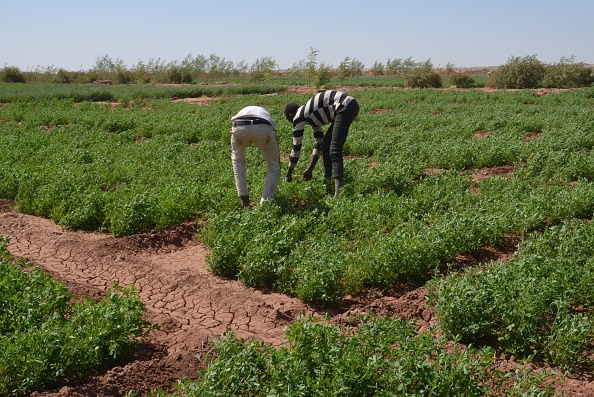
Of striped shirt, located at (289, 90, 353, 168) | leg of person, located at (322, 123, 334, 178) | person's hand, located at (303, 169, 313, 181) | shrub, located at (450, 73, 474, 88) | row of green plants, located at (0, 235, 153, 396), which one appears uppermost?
shrub, located at (450, 73, 474, 88)

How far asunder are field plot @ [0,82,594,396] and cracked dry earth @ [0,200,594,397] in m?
0.02

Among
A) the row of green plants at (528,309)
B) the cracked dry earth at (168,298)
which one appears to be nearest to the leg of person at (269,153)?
the cracked dry earth at (168,298)

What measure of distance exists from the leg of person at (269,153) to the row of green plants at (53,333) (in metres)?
3.48

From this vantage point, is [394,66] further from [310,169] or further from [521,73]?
[310,169]

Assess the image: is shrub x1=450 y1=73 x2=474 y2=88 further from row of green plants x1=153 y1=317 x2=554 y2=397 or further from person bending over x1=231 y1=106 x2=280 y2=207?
row of green plants x1=153 y1=317 x2=554 y2=397

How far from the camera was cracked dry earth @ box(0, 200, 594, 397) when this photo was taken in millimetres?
4383

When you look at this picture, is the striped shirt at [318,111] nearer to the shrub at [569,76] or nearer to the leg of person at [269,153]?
the leg of person at [269,153]

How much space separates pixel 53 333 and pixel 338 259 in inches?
115

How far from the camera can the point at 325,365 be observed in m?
3.87

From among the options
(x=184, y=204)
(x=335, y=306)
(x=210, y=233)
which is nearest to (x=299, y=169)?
(x=184, y=204)

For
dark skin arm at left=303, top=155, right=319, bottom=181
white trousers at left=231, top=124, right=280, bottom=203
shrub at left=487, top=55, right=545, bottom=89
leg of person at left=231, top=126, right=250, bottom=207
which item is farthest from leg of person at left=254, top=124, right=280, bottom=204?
shrub at left=487, top=55, right=545, bottom=89

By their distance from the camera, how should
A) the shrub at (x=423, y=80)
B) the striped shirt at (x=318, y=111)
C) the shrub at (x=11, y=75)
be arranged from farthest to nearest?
1. the shrub at (x=11, y=75)
2. the shrub at (x=423, y=80)
3. the striped shirt at (x=318, y=111)

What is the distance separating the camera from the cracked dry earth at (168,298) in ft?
14.4

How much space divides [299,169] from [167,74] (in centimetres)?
4950
